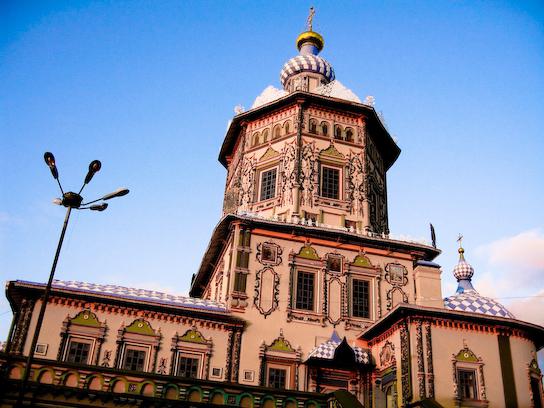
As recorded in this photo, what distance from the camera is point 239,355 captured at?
22172 mm

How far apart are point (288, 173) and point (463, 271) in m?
9.68

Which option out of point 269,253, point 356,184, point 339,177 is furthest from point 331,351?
point 339,177

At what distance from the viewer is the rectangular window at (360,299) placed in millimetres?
24406

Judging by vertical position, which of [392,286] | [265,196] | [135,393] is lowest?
[135,393]

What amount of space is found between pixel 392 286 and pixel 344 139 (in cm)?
806

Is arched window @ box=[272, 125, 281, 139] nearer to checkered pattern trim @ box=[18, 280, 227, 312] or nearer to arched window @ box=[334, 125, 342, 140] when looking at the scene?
arched window @ box=[334, 125, 342, 140]

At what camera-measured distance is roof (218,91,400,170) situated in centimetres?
2908

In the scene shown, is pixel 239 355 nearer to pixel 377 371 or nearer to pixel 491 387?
pixel 377 371

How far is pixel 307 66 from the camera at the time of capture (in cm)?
3284

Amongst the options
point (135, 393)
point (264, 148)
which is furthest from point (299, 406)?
point (264, 148)

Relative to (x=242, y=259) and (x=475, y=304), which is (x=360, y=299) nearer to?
(x=475, y=304)

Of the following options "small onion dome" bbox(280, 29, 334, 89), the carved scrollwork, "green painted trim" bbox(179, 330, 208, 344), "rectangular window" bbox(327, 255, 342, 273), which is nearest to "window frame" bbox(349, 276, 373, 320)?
"rectangular window" bbox(327, 255, 342, 273)

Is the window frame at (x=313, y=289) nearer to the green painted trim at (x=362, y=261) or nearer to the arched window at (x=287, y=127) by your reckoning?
the green painted trim at (x=362, y=261)

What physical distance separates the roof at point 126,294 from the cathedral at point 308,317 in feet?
0.20
